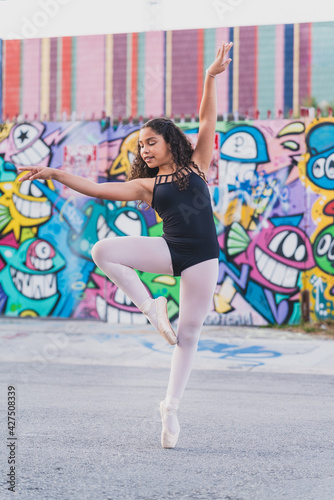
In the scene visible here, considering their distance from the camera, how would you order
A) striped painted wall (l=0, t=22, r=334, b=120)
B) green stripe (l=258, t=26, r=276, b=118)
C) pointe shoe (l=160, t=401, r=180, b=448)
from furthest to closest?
1. green stripe (l=258, t=26, r=276, b=118)
2. striped painted wall (l=0, t=22, r=334, b=120)
3. pointe shoe (l=160, t=401, r=180, b=448)

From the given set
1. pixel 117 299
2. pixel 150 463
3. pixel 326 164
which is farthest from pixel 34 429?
pixel 326 164

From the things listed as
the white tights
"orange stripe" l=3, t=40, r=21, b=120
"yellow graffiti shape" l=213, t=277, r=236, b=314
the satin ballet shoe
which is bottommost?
"yellow graffiti shape" l=213, t=277, r=236, b=314

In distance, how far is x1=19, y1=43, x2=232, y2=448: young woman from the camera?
3.94 metres

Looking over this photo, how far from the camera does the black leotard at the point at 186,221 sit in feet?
12.9

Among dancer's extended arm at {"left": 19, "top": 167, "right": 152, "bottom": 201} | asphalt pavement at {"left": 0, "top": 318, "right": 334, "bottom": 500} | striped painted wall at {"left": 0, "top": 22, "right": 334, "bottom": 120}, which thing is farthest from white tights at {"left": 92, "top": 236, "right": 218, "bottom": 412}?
striped painted wall at {"left": 0, "top": 22, "right": 334, "bottom": 120}

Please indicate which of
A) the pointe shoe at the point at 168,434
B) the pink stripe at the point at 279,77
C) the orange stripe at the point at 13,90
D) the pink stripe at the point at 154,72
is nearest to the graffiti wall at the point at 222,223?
the pointe shoe at the point at 168,434

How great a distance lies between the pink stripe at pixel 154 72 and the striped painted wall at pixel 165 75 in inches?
1.6

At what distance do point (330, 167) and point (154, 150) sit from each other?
719 centimetres

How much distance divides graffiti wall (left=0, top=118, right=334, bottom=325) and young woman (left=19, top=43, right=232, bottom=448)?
6641 millimetres

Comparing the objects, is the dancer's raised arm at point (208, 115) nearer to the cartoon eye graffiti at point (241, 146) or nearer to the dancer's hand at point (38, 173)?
the dancer's hand at point (38, 173)

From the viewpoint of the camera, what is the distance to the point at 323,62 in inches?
977

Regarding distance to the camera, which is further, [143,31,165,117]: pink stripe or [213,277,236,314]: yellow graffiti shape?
[143,31,165,117]: pink stripe

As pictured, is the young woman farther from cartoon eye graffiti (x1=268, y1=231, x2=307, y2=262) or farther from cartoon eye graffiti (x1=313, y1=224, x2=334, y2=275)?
cartoon eye graffiti (x1=313, y1=224, x2=334, y2=275)

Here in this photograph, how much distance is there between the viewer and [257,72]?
2850cm
